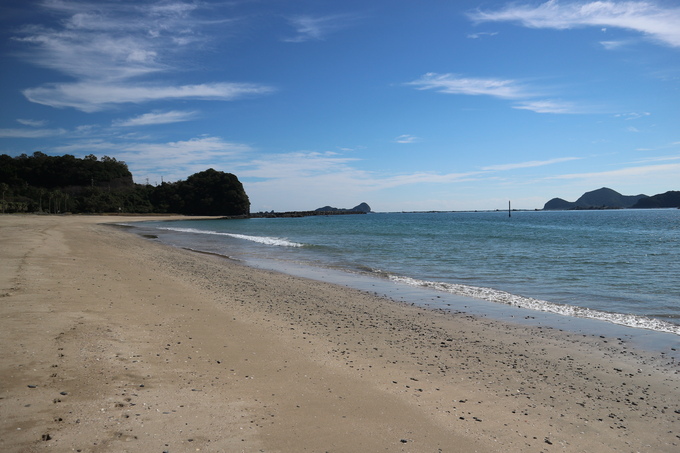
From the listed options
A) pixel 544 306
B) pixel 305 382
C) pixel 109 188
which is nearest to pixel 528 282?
pixel 544 306

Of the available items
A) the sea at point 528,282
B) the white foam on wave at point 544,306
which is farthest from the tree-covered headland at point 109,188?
the white foam on wave at point 544,306

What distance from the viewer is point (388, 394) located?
16.2ft

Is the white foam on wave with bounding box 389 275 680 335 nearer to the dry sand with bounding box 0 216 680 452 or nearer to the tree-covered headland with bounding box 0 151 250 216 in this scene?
the dry sand with bounding box 0 216 680 452

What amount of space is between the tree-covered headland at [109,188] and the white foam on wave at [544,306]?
379 feet

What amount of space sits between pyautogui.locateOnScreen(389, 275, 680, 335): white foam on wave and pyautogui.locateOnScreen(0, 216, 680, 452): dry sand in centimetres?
208

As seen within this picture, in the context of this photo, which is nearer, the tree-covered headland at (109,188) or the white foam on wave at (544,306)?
the white foam on wave at (544,306)

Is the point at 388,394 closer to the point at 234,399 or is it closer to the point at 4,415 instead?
the point at 234,399

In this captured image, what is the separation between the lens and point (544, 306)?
1079 centimetres

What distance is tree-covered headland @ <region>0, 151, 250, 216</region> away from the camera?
110312 mm

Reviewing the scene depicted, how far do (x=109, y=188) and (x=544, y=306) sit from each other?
150046mm

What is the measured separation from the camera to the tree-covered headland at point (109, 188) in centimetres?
11031

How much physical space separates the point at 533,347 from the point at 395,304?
4043mm

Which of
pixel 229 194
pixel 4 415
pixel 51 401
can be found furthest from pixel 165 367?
pixel 229 194

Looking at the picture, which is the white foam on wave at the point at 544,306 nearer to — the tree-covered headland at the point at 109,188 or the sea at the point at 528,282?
the sea at the point at 528,282
